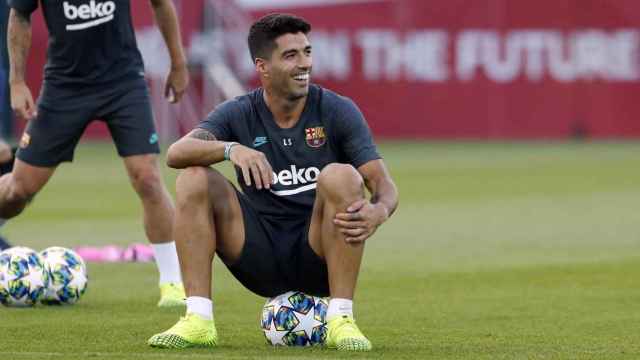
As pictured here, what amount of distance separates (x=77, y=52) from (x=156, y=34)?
72.0ft

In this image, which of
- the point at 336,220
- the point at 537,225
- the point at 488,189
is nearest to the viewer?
the point at 336,220

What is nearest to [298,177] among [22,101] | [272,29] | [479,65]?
[272,29]

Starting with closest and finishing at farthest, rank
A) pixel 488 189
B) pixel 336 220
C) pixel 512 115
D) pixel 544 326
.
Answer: pixel 336 220 → pixel 544 326 → pixel 488 189 → pixel 512 115

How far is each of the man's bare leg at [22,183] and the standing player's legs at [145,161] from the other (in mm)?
589

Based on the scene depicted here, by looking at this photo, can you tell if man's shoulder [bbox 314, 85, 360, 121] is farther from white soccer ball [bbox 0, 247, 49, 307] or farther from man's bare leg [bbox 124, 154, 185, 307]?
white soccer ball [bbox 0, 247, 49, 307]

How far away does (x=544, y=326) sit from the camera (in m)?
9.34

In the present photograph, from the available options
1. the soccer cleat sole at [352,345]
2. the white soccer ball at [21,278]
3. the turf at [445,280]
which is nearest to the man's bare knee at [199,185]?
the turf at [445,280]

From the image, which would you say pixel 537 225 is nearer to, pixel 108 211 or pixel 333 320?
pixel 108 211

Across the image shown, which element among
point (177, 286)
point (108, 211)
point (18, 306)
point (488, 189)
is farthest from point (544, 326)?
point (488, 189)

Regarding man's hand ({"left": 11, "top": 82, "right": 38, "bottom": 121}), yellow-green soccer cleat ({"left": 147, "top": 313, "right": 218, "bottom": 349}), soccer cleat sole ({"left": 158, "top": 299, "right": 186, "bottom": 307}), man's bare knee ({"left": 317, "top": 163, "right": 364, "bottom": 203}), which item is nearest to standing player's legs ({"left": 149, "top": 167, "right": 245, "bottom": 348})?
yellow-green soccer cleat ({"left": 147, "top": 313, "right": 218, "bottom": 349})

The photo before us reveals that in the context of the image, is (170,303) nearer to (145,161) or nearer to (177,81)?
(145,161)

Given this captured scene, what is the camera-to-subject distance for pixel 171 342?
814cm

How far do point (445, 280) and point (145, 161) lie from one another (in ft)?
9.10

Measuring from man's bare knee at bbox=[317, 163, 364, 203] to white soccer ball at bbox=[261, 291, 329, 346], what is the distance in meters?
0.72
